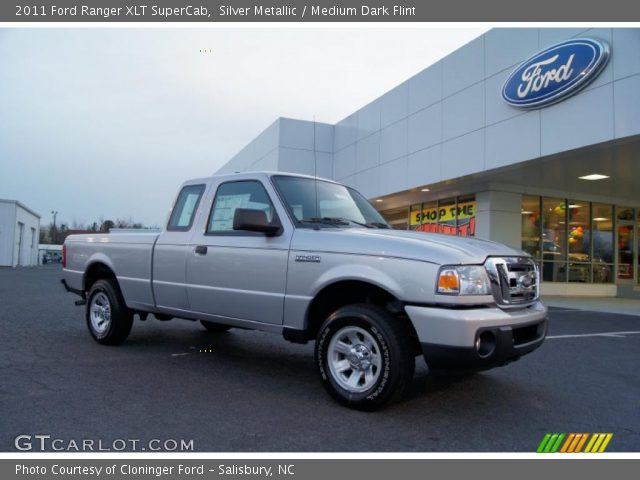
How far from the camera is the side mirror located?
450 centimetres

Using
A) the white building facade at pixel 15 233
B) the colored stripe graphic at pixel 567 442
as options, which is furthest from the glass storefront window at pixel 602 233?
the white building facade at pixel 15 233

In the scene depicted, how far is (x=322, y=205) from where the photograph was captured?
17.1 feet

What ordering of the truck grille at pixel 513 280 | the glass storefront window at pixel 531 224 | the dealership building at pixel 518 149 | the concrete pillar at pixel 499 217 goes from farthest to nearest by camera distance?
the glass storefront window at pixel 531 224, the concrete pillar at pixel 499 217, the dealership building at pixel 518 149, the truck grille at pixel 513 280

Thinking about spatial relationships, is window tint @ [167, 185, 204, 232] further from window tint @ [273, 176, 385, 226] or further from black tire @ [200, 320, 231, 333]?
black tire @ [200, 320, 231, 333]

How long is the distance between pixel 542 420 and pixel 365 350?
1.48 m

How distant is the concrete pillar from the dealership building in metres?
0.04

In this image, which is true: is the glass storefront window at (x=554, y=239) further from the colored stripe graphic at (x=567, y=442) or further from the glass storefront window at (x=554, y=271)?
the colored stripe graphic at (x=567, y=442)

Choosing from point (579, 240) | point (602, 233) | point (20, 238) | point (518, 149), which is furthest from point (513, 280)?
point (20, 238)

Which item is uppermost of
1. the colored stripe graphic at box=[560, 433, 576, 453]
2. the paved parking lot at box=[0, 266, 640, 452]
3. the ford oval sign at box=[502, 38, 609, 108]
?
the ford oval sign at box=[502, 38, 609, 108]

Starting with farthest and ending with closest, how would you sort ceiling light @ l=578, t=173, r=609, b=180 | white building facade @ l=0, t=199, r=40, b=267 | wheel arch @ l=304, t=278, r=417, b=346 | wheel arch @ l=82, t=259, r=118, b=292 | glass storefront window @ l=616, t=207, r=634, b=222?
1. white building facade @ l=0, t=199, r=40, b=267
2. glass storefront window @ l=616, t=207, r=634, b=222
3. ceiling light @ l=578, t=173, r=609, b=180
4. wheel arch @ l=82, t=259, r=118, b=292
5. wheel arch @ l=304, t=278, r=417, b=346

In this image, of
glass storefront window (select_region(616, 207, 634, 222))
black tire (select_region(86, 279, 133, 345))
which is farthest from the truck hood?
glass storefront window (select_region(616, 207, 634, 222))

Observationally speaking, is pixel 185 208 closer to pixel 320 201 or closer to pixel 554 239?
pixel 320 201

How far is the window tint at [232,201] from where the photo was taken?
204 inches

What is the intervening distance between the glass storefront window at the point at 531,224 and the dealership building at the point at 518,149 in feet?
0.15
